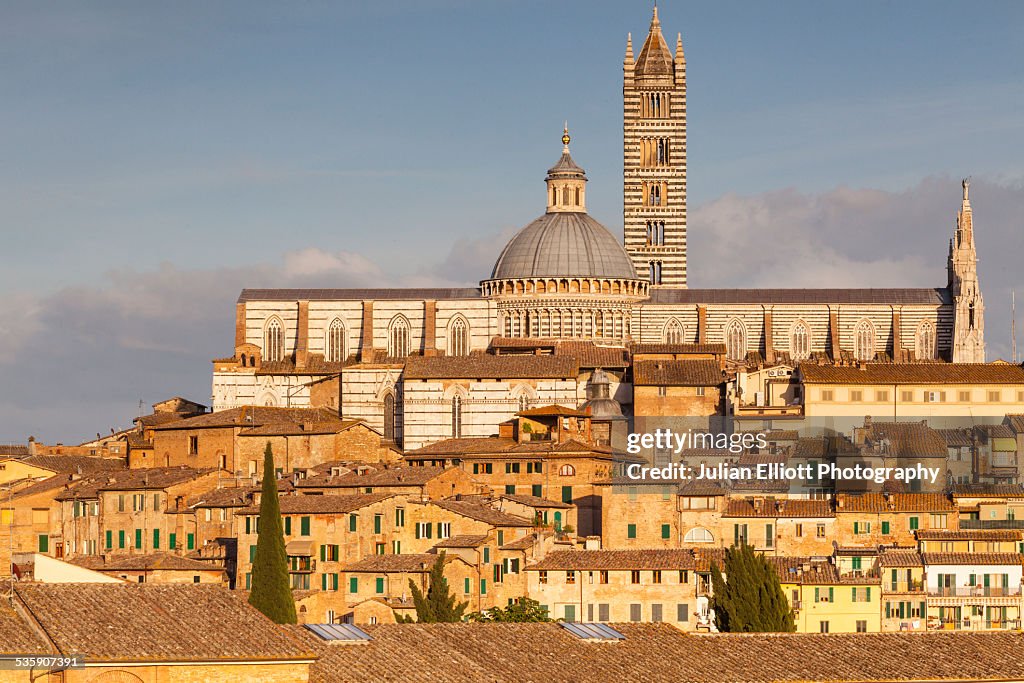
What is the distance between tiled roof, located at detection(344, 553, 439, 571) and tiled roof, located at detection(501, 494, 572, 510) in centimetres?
757

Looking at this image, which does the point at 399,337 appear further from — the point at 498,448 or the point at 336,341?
the point at 498,448

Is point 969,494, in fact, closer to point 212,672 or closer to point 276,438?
point 276,438

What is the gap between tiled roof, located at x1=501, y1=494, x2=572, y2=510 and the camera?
5916 centimetres

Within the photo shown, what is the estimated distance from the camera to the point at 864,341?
82250mm

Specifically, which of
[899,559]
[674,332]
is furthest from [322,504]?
[674,332]

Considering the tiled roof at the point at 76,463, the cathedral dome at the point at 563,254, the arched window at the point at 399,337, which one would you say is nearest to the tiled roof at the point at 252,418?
the tiled roof at the point at 76,463

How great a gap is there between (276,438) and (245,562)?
13300 mm

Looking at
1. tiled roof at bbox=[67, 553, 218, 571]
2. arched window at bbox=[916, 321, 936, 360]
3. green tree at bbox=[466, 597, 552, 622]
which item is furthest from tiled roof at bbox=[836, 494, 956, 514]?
arched window at bbox=[916, 321, 936, 360]

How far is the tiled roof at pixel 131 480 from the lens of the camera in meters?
60.0

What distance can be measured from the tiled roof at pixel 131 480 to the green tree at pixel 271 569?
42.3 ft

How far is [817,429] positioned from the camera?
6900 centimetres

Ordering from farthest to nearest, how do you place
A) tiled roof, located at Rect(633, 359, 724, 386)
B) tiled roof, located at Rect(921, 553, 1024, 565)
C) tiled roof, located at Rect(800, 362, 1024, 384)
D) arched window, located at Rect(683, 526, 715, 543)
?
1. tiled roof, located at Rect(800, 362, 1024, 384)
2. tiled roof, located at Rect(633, 359, 724, 386)
3. arched window, located at Rect(683, 526, 715, 543)
4. tiled roof, located at Rect(921, 553, 1024, 565)

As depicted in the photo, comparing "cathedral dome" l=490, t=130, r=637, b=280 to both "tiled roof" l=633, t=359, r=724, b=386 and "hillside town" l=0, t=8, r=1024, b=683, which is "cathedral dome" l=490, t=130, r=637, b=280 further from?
"tiled roof" l=633, t=359, r=724, b=386

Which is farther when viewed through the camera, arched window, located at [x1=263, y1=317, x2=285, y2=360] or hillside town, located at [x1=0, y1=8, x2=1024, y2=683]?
arched window, located at [x1=263, y1=317, x2=285, y2=360]
